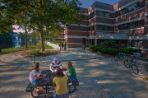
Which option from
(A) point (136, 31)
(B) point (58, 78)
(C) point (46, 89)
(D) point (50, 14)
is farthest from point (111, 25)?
(B) point (58, 78)

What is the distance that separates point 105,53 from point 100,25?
22669mm

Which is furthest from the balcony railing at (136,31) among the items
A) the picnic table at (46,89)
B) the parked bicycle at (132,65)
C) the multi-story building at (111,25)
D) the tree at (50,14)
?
the picnic table at (46,89)

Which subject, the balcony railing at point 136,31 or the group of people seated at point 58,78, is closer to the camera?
the group of people seated at point 58,78

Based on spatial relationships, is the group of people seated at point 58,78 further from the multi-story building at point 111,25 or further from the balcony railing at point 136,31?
the balcony railing at point 136,31

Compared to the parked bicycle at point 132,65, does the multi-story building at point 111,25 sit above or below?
above

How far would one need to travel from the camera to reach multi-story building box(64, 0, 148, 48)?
3706cm

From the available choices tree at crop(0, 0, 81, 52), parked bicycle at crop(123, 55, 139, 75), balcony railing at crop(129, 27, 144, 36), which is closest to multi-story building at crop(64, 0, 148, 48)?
balcony railing at crop(129, 27, 144, 36)

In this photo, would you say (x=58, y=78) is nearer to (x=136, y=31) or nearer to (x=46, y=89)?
(x=46, y=89)

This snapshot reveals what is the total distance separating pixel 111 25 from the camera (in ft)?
157

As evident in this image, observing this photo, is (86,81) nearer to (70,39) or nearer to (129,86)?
(129,86)

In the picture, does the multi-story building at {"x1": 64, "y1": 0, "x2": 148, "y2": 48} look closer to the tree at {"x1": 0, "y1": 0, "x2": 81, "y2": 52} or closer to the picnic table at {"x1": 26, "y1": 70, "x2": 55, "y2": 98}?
the tree at {"x1": 0, "y1": 0, "x2": 81, "y2": 52}


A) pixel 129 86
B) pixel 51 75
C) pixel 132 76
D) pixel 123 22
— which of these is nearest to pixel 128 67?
pixel 132 76

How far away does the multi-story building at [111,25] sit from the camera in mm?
37062

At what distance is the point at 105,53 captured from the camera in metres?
24.3
